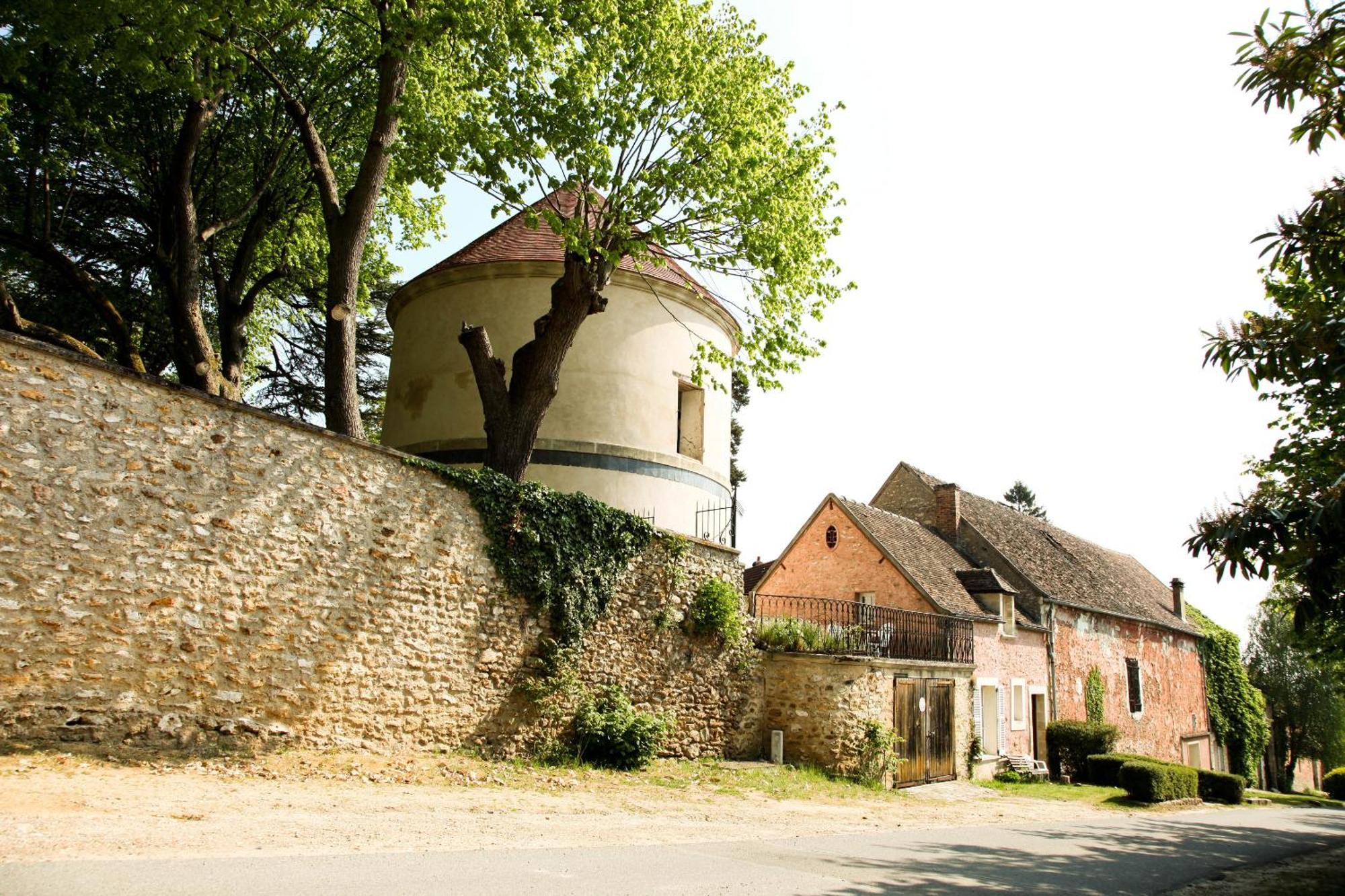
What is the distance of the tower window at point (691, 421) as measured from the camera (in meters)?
18.2

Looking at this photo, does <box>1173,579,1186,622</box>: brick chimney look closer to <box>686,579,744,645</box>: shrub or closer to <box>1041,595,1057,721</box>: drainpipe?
<box>1041,595,1057,721</box>: drainpipe

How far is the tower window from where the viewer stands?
18.2 meters

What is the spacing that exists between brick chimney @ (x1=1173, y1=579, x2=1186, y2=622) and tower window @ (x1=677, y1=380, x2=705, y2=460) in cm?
2905

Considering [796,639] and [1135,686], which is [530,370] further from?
[1135,686]

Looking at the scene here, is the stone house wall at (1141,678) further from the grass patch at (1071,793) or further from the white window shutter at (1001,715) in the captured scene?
the grass patch at (1071,793)

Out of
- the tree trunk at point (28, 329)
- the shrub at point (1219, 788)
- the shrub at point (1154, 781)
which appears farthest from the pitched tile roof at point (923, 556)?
the tree trunk at point (28, 329)

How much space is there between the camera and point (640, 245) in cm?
1314

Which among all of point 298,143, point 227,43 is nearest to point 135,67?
point 227,43

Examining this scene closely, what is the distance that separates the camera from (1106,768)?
2297 cm

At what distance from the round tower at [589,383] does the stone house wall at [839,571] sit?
717 cm

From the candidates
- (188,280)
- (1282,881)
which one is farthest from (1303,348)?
(188,280)

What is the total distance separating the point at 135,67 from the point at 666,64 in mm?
7252

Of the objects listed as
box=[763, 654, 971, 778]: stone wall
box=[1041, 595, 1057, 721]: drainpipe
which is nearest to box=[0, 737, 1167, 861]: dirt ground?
box=[763, 654, 971, 778]: stone wall

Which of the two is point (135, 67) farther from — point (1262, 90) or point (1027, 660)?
point (1027, 660)
